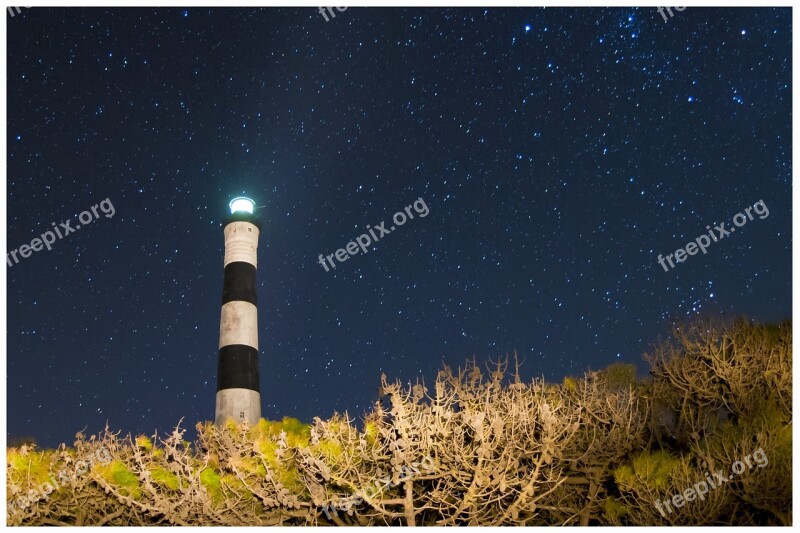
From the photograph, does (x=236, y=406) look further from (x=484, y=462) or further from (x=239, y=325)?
(x=484, y=462)

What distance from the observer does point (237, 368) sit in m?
22.8

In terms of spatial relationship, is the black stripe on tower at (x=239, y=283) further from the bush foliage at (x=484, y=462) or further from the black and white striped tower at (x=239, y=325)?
the bush foliage at (x=484, y=462)

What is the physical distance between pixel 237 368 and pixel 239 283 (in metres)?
3.40

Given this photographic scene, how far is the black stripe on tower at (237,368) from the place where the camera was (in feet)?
74.1

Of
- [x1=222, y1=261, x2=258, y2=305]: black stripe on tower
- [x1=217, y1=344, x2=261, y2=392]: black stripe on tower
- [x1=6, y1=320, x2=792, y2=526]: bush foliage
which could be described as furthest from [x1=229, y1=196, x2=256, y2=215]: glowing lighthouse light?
[x1=6, y1=320, x2=792, y2=526]: bush foliage

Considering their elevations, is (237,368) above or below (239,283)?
below

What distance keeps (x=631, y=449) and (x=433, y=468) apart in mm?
5046

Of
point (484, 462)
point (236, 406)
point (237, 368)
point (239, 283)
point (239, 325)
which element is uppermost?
point (239, 283)

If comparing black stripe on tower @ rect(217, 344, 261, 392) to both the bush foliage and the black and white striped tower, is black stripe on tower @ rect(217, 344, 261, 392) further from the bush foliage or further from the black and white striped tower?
the bush foliage

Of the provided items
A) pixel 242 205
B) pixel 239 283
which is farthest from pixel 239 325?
pixel 242 205

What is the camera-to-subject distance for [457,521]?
12.7 meters

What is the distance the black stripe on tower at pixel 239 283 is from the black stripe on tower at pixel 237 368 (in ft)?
6.49

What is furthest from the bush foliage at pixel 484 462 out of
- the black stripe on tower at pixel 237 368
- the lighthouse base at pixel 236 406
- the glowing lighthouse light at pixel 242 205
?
the glowing lighthouse light at pixel 242 205

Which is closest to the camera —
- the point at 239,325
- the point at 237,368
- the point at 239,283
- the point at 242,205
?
the point at 237,368
